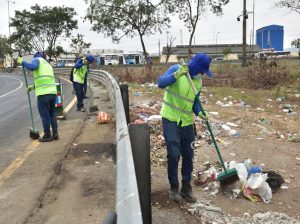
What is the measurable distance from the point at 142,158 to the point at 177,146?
162cm

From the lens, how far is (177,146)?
5.29 metres

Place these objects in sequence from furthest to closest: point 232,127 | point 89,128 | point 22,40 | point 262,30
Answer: point 262,30 < point 22,40 < point 232,127 < point 89,128

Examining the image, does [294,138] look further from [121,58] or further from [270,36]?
[270,36]

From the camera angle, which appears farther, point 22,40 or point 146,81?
point 22,40

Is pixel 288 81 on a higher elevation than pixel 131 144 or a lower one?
lower

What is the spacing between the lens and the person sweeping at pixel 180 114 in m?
5.08

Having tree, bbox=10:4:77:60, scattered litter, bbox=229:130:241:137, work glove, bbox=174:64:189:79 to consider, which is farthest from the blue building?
work glove, bbox=174:64:189:79

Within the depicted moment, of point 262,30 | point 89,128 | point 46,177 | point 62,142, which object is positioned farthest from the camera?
point 262,30

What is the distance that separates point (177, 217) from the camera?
192 inches

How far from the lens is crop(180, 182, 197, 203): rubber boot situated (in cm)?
541

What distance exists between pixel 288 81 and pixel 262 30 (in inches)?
3204

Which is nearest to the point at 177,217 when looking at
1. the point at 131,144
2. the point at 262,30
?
the point at 131,144

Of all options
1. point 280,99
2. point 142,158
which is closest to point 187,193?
point 142,158

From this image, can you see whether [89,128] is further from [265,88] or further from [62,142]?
[265,88]
